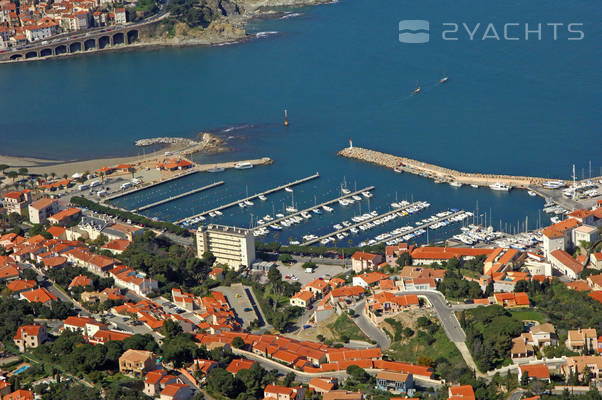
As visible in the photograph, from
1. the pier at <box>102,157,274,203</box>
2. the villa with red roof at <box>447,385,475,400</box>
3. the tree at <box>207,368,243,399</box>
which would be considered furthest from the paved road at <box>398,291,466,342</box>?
the pier at <box>102,157,274,203</box>

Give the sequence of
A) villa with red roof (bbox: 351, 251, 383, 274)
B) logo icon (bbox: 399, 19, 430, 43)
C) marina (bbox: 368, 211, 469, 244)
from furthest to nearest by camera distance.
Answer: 1. logo icon (bbox: 399, 19, 430, 43)
2. marina (bbox: 368, 211, 469, 244)
3. villa with red roof (bbox: 351, 251, 383, 274)

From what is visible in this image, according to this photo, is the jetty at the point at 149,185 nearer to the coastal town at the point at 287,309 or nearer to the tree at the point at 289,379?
the coastal town at the point at 287,309

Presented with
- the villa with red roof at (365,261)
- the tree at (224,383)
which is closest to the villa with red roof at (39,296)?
the tree at (224,383)

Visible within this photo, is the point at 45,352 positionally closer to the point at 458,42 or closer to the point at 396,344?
the point at 396,344

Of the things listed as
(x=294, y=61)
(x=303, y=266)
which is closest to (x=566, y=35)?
(x=294, y=61)

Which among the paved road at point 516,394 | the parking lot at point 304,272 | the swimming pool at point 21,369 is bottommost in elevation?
the paved road at point 516,394

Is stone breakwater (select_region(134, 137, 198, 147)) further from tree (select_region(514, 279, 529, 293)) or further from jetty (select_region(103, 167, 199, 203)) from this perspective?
tree (select_region(514, 279, 529, 293))

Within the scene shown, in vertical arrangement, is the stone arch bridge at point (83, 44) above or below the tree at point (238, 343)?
above
